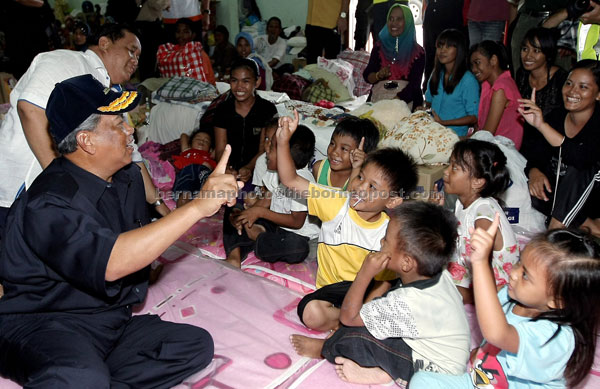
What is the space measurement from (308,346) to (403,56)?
130 inches

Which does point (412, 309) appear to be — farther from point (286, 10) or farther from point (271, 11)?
point (271, 11)

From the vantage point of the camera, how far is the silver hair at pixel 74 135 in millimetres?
1473

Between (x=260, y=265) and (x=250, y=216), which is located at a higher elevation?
(x=250, y=216)

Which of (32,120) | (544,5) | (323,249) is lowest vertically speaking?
(323,249)

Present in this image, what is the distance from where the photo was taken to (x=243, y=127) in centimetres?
340

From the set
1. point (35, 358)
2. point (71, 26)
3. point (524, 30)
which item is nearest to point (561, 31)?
point (524, 30)

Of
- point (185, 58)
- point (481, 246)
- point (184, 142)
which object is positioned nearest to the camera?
point (481, 246)

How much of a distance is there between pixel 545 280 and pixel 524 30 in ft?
10.8

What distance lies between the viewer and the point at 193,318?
2006 mm

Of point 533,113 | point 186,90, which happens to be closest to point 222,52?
point 186,90

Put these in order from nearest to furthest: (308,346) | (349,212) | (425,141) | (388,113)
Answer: (308,346)
(349,212)
(425,141)
(388,113)

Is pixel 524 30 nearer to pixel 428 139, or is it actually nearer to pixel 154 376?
pixel 428 139

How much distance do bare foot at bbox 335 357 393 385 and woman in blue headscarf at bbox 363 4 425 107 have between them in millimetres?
3109

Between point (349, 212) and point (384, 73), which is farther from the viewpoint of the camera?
point (384, 73)
